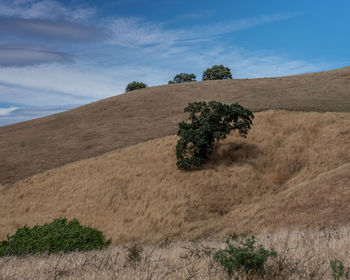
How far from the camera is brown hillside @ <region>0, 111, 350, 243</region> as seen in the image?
56.7ft

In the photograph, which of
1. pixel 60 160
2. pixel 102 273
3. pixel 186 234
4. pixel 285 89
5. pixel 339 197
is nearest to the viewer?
pixel 102 273

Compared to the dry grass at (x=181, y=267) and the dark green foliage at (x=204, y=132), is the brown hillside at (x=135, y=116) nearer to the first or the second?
the dark green foliage at (x=204, y=132)

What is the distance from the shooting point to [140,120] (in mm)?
43750

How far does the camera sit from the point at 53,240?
1097 cm

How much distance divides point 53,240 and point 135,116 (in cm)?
3589

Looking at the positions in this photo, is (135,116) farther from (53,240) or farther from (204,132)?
(53,240)

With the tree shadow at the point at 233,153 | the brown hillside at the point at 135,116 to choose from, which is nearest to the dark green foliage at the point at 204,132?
the tree shadow at the point at 233,153

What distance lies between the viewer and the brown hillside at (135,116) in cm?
3438

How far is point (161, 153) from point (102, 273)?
911 inches

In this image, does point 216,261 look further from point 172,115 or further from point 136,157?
point 172,115

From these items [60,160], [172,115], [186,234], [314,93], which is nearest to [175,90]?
[172,115]

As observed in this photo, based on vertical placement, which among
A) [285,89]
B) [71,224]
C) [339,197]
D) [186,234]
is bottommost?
[186,234]

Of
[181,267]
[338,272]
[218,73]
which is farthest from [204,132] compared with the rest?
[218,73]

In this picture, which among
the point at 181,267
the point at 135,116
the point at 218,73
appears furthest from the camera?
the point at 218,73
